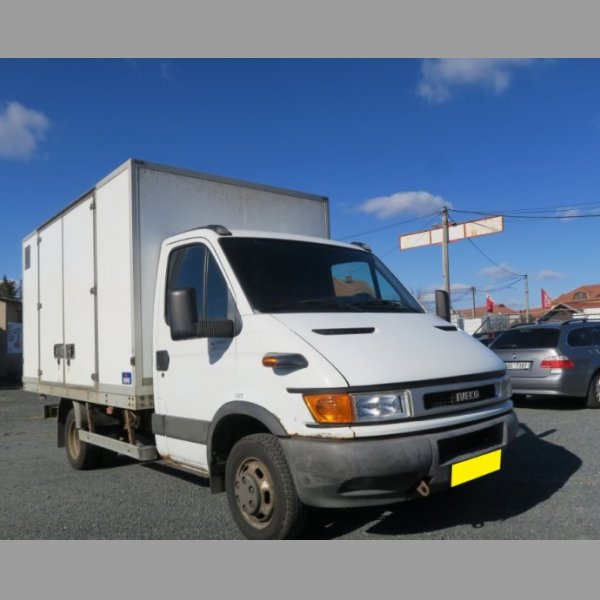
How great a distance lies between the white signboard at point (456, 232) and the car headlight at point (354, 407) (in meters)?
20.7

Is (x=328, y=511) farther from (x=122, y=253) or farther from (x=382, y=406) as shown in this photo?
(x=122, y=253)

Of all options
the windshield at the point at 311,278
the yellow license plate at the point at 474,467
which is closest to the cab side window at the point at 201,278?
the windshield at the point at 311,278

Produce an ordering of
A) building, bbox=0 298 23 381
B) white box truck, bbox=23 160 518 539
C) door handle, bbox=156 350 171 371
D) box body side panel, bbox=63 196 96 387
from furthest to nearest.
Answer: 1. building, bbox=0 298 23 381
2. box body side panel, bbox=63 196 96 387
3. door handle, bbox=156 350 171 371
4. white box truck, bbox=23 160 518 539

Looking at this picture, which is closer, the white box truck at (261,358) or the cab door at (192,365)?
the white box truck at (261,358)

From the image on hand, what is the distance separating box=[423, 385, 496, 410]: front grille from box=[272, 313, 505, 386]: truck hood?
0.12 meters

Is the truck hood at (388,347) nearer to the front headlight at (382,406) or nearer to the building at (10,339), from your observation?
the front headlight at (382,406)

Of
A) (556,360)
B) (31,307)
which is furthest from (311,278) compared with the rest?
(556,360)

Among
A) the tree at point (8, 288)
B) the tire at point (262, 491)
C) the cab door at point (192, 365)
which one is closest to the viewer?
the tire at point (262, 491)

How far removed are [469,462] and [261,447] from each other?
138cm

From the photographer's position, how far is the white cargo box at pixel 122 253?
17.0 ft

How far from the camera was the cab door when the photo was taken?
4352 millimetres

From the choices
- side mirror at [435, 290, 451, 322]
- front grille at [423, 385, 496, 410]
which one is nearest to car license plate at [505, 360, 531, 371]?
side mirror at [435, 290, 451, 322]

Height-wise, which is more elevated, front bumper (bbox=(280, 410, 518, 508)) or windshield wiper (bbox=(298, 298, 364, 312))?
windshield wiper (bbox=(298, 298, 364, 312))

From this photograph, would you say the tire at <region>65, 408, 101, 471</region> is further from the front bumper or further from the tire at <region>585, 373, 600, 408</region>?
the tire at <region>585, 373, 600, 408</region>
